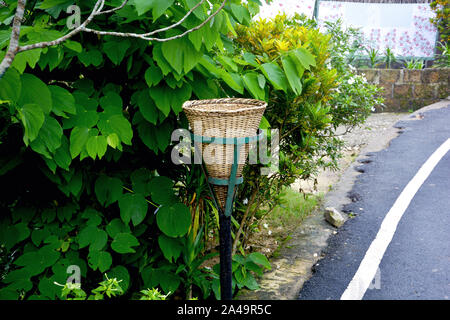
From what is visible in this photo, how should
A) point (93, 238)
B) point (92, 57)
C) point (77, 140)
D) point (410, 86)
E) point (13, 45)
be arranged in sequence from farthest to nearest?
point (410, 86), point (93, 238), point (92, 57), point (77, 140), point (13, 45)

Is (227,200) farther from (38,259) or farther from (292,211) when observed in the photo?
(292,211)

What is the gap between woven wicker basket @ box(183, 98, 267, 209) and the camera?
2.02 metres

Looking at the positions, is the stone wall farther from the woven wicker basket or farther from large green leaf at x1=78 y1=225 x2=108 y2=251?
large green leaf at x1=78 y1=225 x2=108 y2=251

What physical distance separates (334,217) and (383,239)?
50 centimetres

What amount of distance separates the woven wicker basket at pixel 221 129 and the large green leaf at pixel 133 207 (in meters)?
0.48

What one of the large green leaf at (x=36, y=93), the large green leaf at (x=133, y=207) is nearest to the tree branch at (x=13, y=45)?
the large green leaf at (x=36, y=93)

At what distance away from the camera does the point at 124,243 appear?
7.79ft

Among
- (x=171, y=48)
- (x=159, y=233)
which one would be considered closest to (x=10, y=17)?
(x=171, y=48)

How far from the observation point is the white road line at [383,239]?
299 centimetres

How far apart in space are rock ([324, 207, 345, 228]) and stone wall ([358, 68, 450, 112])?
5882 millimetres

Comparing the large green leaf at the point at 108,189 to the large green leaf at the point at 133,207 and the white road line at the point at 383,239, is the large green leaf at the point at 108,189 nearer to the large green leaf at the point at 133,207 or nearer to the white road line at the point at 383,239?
the large green leaf at the point at 133,207

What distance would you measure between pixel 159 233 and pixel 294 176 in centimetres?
108

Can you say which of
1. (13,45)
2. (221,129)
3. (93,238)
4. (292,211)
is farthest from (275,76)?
(292,211)

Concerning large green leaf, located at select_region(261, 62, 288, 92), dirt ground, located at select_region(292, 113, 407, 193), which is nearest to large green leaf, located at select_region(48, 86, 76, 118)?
large green leaf, located at select_region(261, 62, 288, 92)
